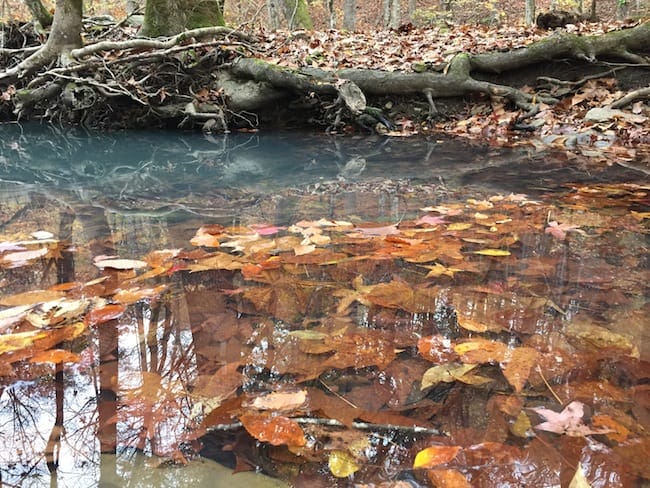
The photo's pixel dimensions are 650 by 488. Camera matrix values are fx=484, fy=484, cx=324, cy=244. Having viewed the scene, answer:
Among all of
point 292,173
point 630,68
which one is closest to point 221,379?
point 292,173

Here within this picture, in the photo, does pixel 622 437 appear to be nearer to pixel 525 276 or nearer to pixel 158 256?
pixel 525 276

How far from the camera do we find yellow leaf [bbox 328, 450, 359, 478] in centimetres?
91

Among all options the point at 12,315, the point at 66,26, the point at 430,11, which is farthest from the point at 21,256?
the point at 430,11

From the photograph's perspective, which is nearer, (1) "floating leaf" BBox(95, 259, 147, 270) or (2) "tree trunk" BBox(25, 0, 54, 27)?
(1) "floating leaf" BBox(95, 259, 147, 270)

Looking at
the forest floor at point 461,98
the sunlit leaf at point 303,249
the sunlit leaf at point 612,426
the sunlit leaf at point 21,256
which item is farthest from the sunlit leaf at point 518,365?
the forest floor at point 461,98

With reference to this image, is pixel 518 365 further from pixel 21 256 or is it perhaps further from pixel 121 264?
pixel 21 256

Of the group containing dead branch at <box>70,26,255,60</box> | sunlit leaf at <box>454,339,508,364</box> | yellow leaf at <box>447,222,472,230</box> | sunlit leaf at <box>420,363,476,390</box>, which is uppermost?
dead branch at <box>70,26,255,60</box>

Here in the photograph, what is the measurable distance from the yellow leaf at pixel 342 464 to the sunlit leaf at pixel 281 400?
17cm

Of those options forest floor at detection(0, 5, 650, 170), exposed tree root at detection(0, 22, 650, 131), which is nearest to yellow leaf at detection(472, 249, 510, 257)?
forest floor at detection(0, 5, 650, 170)

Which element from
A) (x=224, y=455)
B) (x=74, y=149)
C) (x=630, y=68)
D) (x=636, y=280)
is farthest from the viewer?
(x=630, y=68)

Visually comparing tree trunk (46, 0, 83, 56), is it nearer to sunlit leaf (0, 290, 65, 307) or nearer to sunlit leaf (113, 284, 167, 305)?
sunlit leaf (0, 290, 65, 307)

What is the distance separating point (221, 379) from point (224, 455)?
0.88 feet

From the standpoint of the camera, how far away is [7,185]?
3801 mm

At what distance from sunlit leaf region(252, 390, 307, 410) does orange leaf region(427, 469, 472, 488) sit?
333 mm
